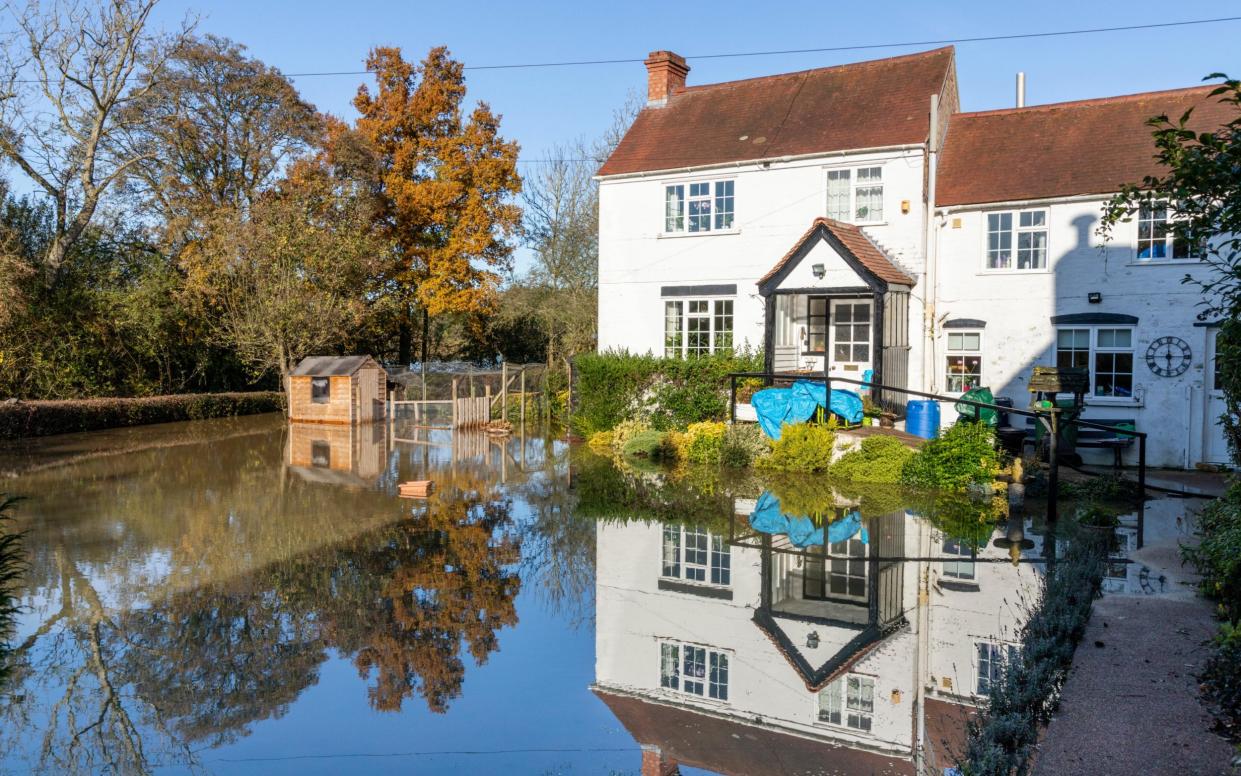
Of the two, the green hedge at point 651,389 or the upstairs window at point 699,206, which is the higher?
the upstairs window at point 699,206

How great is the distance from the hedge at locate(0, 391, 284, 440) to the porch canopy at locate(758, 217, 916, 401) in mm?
19361

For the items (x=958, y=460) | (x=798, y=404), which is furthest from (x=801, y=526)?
(x=798, y=404)

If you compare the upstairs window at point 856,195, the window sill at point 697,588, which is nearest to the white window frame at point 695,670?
the window sill at point 697,588

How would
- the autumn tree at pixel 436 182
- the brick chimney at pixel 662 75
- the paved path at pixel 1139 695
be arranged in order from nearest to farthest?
the paved path at pixel 1139 695 < the brick chimney at pixel 662 75 < the autumn tree at pixel 436 182

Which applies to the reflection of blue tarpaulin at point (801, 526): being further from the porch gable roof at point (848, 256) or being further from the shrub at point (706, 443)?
Answer: the porch gable roof at point (848, 256)

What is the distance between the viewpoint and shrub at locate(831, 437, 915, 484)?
17359 mm

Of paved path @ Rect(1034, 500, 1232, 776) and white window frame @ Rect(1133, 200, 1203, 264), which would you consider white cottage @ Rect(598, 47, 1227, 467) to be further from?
paved path @ Rect(1034, 500, 1232, 776)

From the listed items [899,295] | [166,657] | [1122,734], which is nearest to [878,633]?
[1122,734]

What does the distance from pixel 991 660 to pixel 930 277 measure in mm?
15039

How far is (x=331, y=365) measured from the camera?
3008cm

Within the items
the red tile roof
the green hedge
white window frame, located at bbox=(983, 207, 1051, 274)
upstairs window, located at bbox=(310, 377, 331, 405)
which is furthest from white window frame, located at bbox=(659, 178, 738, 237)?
the red tile roof

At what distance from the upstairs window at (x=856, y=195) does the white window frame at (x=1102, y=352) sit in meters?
4.83

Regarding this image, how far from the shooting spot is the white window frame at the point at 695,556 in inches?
441

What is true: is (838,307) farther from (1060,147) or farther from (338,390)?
(338,390)
